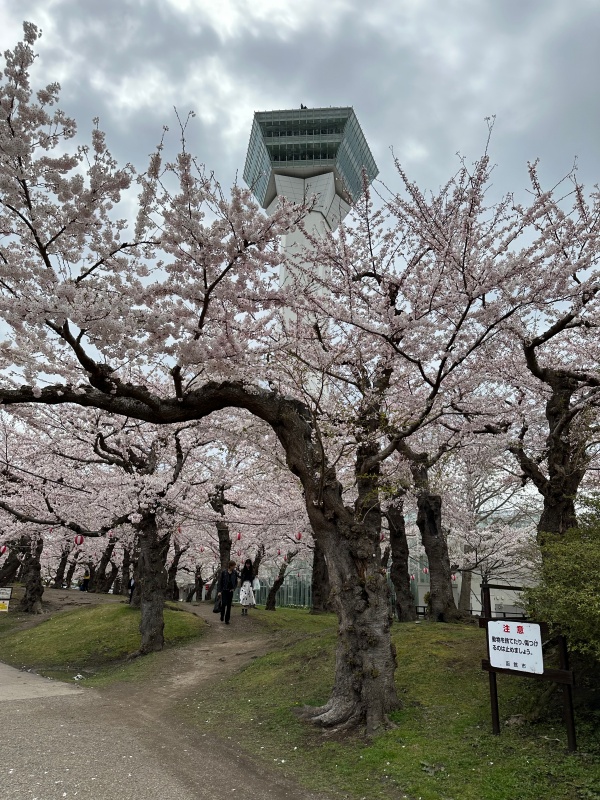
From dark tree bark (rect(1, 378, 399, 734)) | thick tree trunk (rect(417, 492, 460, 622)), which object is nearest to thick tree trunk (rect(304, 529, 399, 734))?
dark tree bark (rect(1, 378, 399, 734))

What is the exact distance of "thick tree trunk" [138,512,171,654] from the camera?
1277cm

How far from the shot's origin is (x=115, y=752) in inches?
225

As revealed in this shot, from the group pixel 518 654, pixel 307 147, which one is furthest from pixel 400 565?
pixel 307 147

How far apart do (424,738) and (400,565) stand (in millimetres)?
9659

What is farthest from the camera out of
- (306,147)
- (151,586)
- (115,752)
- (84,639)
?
(306,147)

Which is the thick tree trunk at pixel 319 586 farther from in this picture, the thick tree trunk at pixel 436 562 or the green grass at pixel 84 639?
A: the thick tree trunk at pixel 436 562

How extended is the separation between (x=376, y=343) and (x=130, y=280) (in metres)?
4.52

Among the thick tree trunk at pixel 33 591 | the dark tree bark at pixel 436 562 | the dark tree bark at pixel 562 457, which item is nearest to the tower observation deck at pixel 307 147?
the thick tree trunk at pixel 33 591

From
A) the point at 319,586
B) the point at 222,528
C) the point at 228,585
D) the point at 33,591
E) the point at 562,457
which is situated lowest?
the point at 33,591

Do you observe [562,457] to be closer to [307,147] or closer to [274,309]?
[274,309]

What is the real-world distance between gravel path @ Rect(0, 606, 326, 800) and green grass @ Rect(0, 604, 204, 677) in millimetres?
2728

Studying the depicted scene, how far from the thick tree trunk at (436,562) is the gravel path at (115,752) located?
22.5 ft

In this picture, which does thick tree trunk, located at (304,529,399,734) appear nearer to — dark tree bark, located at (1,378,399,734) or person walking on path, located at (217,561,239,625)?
dark tree bark, located at (1,378,399,734)

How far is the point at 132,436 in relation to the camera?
1497 centimetres
